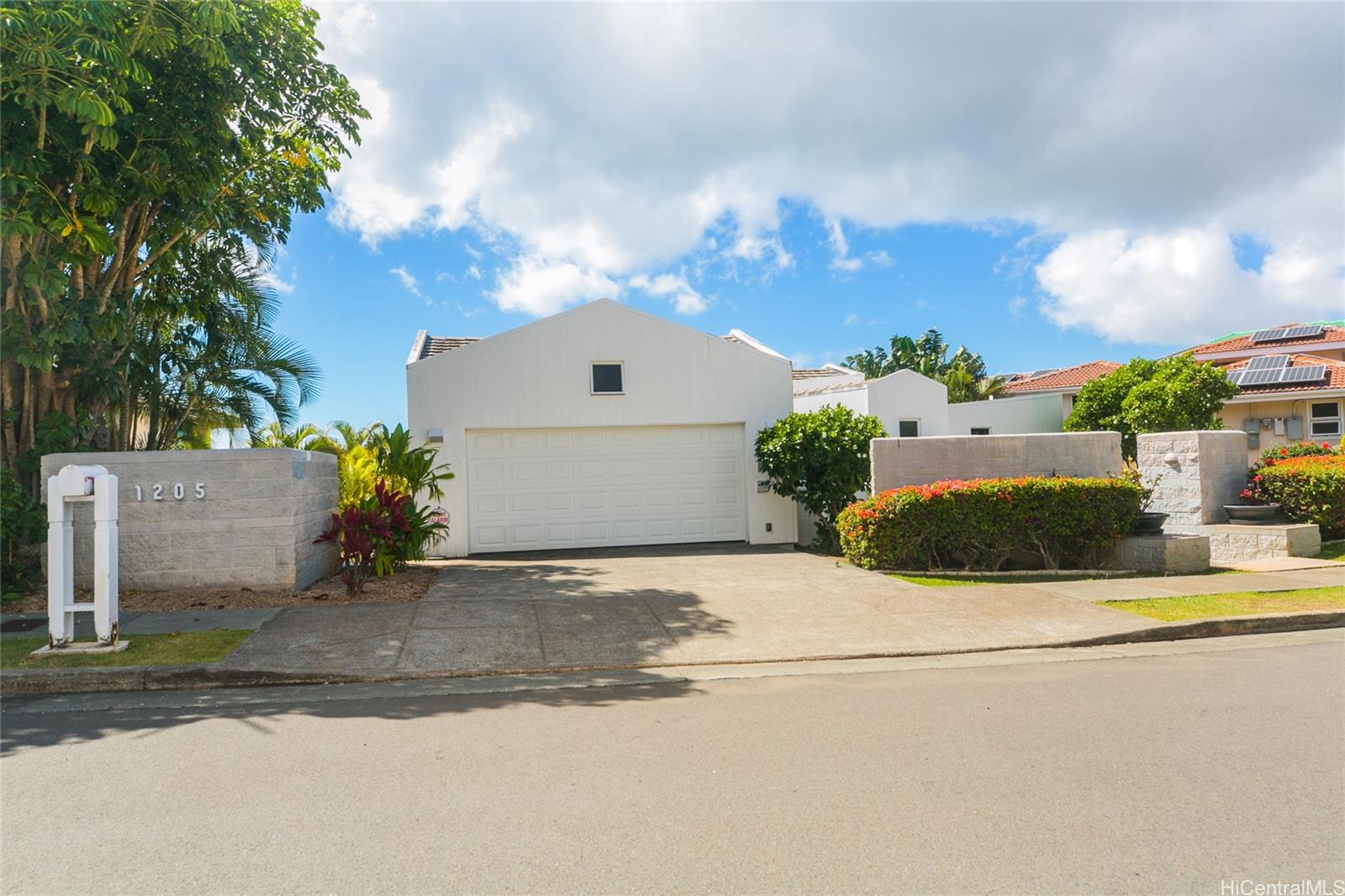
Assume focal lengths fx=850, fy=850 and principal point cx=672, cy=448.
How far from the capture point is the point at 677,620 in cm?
867

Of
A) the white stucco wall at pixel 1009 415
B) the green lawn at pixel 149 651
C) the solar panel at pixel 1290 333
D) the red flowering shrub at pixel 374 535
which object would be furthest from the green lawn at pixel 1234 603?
the solar panel at pixel 1290 333

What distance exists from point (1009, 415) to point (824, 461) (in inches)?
733

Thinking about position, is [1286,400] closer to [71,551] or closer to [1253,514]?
[1253,514]

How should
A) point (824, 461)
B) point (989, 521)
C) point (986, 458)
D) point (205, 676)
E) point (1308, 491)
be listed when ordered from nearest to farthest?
point (205, 676) → point (989, 521) → point (986, 458) → point (1308, 491) → point (824, 461)

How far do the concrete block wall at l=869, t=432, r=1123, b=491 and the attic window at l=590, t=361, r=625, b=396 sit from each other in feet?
15.2

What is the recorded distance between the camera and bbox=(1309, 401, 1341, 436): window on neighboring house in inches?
1066

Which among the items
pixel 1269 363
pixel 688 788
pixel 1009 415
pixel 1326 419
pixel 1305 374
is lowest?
pixel 688 788

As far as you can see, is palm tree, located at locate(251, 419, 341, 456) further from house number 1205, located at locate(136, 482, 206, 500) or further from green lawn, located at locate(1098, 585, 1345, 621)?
green lawn, located at locate(1098, 585, 1345, 621)

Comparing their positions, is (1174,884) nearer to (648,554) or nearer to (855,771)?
(855,771)

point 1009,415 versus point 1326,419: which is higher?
point 1009,415

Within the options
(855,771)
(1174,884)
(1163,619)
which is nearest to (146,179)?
(855,771)

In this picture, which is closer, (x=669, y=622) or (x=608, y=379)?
(x=669, y=622)

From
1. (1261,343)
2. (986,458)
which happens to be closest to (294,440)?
(986,458)

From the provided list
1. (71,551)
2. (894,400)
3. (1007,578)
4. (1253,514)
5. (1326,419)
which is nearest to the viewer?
(71,551)
